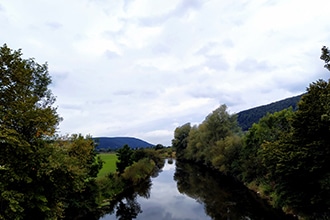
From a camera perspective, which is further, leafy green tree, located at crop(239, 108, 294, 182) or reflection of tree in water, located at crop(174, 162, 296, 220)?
leafy green tree, located at crop(239, 108, 294, 182)

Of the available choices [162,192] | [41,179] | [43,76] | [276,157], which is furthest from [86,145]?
[162,192]

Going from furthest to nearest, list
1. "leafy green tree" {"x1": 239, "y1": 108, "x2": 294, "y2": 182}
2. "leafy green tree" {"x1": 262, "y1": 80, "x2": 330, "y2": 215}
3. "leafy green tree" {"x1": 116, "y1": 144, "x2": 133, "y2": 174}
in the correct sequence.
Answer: "leafy green tree" {"x1": 116, "y1": 144, "x2": 133, "y2": 174} < "leafy green tree" {"x1": 239, "y1": 108, "x2": 294, "y2": 182} < "leafy green tree" {"x1": 262, "y1": 80, "x2": 330, "y2": 215}

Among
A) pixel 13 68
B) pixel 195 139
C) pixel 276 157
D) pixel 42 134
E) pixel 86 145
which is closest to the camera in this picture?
pixel 13 68

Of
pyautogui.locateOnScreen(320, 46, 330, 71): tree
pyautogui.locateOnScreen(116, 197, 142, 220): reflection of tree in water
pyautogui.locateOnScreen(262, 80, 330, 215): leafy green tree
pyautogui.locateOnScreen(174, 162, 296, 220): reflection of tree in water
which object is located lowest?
pyautogui.locateOnScreen(174, 162, 296, 220): reflection of tree in water

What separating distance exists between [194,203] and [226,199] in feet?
13.4

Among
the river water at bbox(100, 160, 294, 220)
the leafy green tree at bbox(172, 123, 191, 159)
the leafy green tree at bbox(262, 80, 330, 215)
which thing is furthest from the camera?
the leafy green tree at bbox(172, 123, 191, 159)

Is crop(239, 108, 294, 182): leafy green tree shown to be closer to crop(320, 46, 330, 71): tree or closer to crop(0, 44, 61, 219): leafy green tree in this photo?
crop(320, 46, 330, 71): tree

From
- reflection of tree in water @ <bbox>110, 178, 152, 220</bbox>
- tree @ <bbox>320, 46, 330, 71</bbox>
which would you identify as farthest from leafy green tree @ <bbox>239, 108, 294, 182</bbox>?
tree @ <bbox>320, 46, 330, 71</bbox>

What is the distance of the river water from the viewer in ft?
98.6

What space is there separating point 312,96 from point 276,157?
17.2 feet

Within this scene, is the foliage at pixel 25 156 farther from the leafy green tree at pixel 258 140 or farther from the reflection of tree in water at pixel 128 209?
the leafy green tree at pixel 258 140

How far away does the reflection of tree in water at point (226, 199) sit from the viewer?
29297mm

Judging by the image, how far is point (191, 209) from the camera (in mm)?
33562

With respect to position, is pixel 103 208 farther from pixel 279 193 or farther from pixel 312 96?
pixel 312 96
